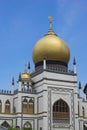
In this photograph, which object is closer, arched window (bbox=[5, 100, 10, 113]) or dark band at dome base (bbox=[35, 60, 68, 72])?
arched window (bbox=[5, 100, 10, 113])

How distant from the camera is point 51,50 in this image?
37.7 meters

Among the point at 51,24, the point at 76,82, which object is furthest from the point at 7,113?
the point at 51,24

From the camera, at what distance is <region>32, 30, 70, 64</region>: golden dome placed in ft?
124

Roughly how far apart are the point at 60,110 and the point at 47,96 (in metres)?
2.43

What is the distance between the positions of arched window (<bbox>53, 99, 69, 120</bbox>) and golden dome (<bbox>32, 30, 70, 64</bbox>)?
539 cm

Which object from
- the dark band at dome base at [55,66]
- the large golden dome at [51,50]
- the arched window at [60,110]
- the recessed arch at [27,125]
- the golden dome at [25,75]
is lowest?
the recessed arch at [27,125]

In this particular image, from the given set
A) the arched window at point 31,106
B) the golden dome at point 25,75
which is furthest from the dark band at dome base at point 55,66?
the arched window at point 31,106

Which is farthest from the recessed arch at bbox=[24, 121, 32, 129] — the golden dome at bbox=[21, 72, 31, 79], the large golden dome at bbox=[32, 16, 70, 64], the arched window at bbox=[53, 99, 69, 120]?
the large golden dome at bbox=[32, 16, 70, 64]

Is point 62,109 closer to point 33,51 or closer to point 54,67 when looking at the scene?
point 54,67

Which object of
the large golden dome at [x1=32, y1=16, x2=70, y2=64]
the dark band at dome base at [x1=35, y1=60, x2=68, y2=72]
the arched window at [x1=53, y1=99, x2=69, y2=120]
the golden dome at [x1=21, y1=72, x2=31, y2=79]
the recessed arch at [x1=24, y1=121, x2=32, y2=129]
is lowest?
the recessed arch at [x1=24, y1=121, x2=32, y2=129]

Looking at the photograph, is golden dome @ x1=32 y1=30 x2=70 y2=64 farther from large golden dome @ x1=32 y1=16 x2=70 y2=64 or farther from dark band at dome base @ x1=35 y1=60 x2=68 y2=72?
dark band at dome base @ x1=35 y1=60 x2=68 y2=72

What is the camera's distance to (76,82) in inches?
1487

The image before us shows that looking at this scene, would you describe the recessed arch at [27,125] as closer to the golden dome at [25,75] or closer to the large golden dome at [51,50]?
the golden dome at [25,75]

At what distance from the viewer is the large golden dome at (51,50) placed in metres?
37.7
